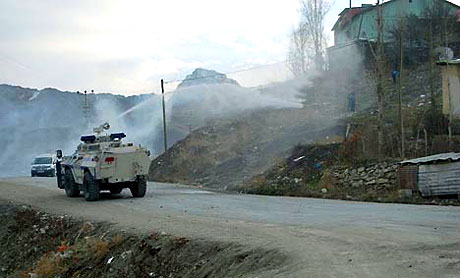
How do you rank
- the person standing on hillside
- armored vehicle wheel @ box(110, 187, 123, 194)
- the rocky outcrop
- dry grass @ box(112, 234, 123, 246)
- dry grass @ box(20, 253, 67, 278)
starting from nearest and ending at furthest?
dry grass @ box(112, 234, 123, 246), dry grass @ box(20, 253, 67, 278), armored vehicle wheel @ box(110, 187, 123, 194), the person standing on hillside, the rocky outcrop

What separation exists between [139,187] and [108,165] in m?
1.84

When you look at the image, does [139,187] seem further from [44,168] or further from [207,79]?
[207,79]

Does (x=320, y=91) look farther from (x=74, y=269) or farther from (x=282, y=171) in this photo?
(x=74, y=269)

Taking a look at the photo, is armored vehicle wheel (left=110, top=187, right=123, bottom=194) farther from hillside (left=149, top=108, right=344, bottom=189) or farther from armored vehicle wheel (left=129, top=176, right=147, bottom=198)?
hillside (left=149, top=108, right=344, bottom=189)

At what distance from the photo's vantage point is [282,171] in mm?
29281

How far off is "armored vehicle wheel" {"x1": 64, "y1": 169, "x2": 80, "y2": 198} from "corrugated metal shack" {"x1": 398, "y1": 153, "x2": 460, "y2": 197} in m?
12.4

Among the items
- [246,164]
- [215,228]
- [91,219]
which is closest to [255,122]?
[246,164]

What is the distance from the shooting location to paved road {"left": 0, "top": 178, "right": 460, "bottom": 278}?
8734 mm

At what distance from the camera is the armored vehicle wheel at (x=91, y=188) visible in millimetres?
22531

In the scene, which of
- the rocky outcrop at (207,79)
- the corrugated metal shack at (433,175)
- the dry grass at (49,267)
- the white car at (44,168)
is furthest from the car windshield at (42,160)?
the dry grass at (49,267)

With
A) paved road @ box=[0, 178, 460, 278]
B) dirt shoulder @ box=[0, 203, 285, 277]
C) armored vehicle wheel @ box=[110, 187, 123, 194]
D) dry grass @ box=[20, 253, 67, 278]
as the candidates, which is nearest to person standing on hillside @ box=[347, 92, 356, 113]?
paved road @ box=[0, 178, 460, 278]

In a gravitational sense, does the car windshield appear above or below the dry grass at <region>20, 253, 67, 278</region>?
above

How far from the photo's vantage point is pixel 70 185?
81.7 feet

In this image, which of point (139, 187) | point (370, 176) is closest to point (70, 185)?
point (139, 187)
